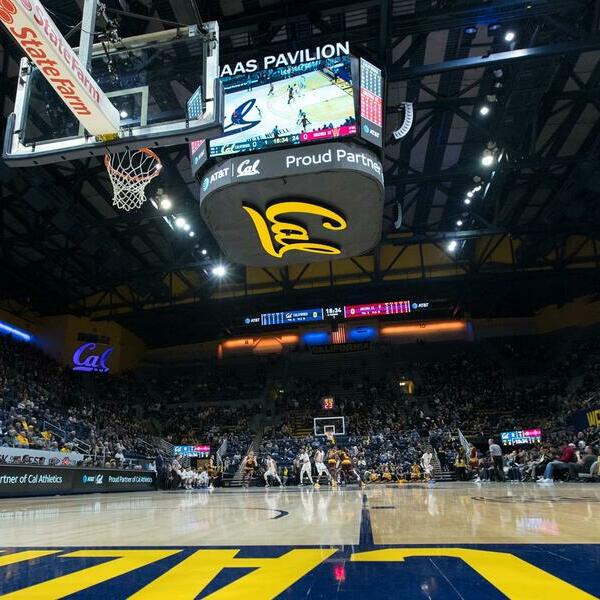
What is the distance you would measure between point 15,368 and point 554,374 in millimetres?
31170

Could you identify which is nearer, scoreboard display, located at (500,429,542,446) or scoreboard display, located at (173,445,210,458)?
scoreboard display, located at (500,429,542,446)

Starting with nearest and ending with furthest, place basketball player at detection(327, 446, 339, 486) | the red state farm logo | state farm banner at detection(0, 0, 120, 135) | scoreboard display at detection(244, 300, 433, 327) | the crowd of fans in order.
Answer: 1. the red state farm logo
2. state farm banner at detection(0, 0, 120, 135)
3. basketball player at detection(327, 446, 339, 486)
4. the crowd of fans
5. scoreboard display at detection(244, 300, 433, 327)

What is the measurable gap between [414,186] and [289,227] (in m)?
10.9

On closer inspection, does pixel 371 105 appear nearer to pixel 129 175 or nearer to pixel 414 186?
pixel 129 175

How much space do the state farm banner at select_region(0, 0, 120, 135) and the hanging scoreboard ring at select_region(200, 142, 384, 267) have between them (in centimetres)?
260

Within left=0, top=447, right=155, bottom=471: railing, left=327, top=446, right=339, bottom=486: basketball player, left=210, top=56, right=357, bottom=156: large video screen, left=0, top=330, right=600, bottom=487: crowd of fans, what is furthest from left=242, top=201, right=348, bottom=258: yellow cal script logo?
left=0, top=330, right=600, bottom=487: crowd of fans

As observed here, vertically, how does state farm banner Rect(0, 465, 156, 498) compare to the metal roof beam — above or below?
below

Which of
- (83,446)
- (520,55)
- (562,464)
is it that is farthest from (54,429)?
(520,55)

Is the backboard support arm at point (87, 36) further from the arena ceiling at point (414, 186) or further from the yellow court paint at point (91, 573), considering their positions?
the yellow court paint at point (91, 573)

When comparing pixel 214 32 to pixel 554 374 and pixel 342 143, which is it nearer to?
pixel 342 143

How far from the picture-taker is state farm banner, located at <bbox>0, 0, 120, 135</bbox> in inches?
190

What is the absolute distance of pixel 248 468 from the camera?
22.4 m

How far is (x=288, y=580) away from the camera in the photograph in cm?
243

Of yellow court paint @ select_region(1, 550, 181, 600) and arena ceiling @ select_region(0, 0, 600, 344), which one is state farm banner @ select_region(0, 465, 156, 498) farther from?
yellow court paint @ select_region(1, 550, 181, 600)
